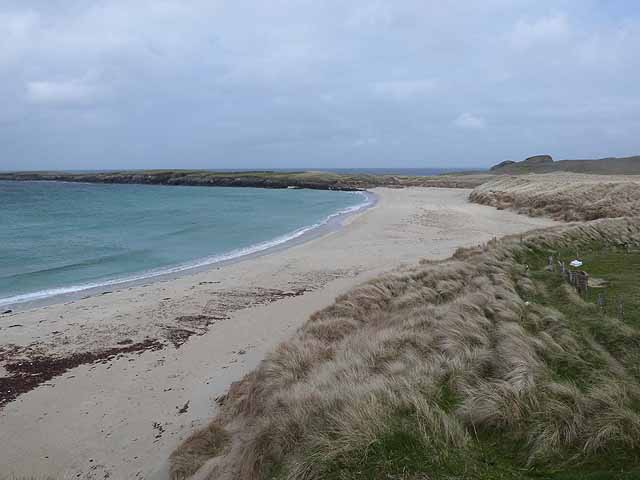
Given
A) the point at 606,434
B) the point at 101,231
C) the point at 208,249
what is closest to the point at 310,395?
the point at 606,434

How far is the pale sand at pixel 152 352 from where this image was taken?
266 inches

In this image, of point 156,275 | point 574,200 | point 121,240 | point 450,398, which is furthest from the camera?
point 574,200

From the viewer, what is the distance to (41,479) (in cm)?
554

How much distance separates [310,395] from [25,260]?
882 inches

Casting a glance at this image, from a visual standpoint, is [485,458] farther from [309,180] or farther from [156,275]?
[309,180]

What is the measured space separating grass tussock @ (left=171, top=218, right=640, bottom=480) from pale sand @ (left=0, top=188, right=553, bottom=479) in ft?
3.34

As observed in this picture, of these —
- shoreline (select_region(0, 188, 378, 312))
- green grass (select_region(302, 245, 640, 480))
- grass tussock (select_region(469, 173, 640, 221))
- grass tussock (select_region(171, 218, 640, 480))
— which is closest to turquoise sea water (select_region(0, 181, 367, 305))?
shoreline (select_region(0, 188, 378, 312))

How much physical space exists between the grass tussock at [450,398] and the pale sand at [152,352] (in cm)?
102

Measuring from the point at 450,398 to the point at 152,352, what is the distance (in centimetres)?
732

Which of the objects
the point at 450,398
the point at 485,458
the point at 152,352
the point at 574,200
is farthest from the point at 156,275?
the point at 574,200

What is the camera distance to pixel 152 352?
33.6 ft

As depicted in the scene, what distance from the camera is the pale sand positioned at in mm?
6746

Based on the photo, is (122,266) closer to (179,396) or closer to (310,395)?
(179,396)

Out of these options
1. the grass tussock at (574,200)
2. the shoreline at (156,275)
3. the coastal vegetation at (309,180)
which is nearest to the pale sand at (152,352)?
the shoreline at (156,275)
